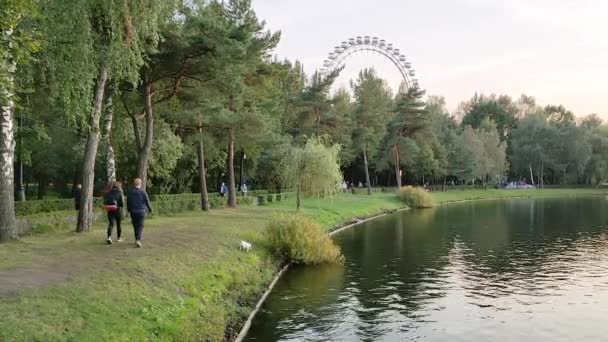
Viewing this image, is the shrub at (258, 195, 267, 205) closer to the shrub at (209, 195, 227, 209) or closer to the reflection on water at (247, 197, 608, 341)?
the shrub at (209, 195, 227, 209)

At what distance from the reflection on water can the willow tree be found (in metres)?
6.18

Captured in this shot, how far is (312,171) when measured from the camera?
128ft

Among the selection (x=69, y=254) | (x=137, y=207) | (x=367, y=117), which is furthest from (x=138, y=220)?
(x=367, y=117)

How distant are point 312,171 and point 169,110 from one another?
10897 mm

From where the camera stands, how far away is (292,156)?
3975cm

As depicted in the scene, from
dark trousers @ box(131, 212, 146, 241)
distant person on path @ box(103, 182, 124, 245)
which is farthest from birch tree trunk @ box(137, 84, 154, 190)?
dark trousers @ box(131, 212, 146, 241)

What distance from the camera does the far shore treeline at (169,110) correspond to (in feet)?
56.1

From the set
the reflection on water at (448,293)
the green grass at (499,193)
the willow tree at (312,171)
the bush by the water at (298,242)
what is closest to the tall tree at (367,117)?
the green grass at (499,193)

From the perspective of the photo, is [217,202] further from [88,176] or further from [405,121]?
[405,121]

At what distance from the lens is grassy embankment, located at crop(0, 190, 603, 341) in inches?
411

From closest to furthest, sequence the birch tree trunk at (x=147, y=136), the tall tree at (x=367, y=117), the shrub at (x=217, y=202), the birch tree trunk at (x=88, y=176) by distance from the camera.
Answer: the birch tree trunk at (x=88, y=176) < the birch tree trunk at (x=147, y=136) < the shrub at (x=217, y=202) < the tall tree at (x=367, y=117)

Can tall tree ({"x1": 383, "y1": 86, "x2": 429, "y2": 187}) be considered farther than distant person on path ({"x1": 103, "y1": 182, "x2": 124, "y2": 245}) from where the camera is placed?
Yes

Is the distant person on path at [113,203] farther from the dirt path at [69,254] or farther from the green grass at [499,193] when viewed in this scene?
the green grass at [499,193]

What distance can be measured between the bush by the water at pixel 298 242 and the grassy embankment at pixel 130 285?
814 millimetres
